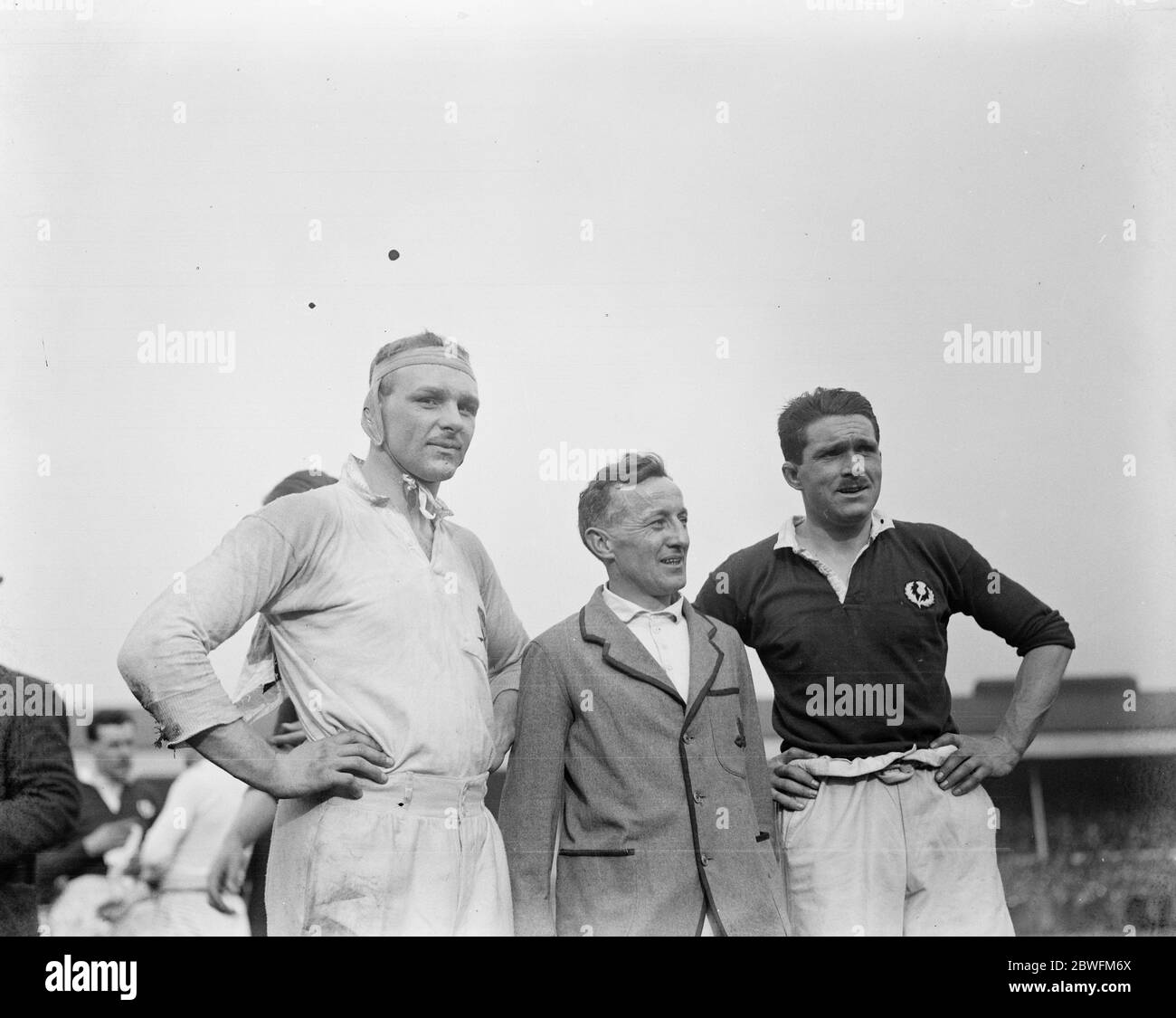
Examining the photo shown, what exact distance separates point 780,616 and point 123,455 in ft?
5.33

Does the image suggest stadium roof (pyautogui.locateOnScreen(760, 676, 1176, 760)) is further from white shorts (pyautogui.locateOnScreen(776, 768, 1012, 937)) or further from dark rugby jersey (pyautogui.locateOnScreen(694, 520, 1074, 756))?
white shorts (pyautogui.locateOnScreen(776, 768, 1012, 937))

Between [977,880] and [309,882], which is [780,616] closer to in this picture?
[977,880]

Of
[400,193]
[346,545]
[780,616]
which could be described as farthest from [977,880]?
[400,193]

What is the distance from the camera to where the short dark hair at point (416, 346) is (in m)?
3.24

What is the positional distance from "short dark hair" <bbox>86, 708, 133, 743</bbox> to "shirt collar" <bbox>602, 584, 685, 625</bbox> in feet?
3.91

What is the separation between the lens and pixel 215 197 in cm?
329

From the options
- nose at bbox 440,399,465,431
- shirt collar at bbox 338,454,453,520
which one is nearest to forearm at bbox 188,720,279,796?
shirt collar at bbox 338,454,453,520

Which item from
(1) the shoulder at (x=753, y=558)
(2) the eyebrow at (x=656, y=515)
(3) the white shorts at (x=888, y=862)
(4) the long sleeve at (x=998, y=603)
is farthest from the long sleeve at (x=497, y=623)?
(4) the long sleeve at (x=998, y=603)

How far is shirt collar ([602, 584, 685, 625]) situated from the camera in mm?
3154

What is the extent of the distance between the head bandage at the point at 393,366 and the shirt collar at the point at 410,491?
0.30 ft
